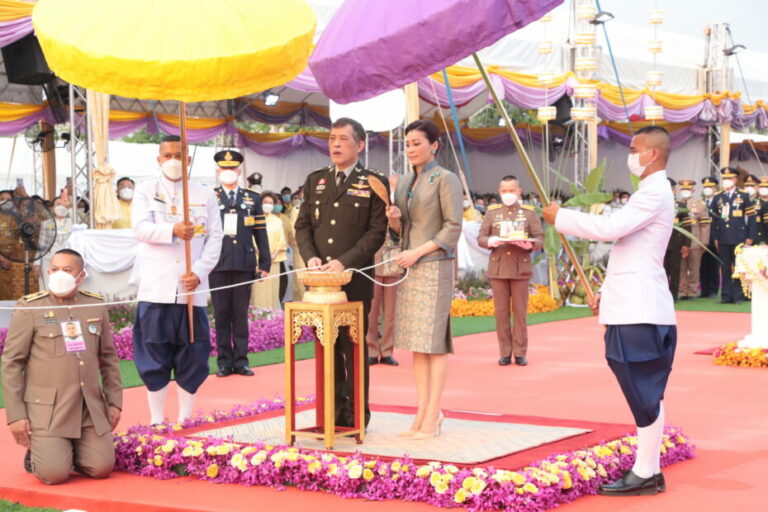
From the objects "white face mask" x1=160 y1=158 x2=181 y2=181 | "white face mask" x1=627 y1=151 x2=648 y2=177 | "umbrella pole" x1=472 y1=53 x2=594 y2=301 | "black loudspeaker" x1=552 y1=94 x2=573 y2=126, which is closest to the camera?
"umbrella pole" x1=472 y1=53 x2=594 y2=301

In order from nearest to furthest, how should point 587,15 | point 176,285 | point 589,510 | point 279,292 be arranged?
point 589,510
point 176,285
point 279,292
point 587,15

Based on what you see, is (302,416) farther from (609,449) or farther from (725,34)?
(725,34)

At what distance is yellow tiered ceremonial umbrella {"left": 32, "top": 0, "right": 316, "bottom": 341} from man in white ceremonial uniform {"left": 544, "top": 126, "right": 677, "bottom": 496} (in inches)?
59.7

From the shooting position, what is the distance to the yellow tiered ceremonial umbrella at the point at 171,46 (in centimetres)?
486

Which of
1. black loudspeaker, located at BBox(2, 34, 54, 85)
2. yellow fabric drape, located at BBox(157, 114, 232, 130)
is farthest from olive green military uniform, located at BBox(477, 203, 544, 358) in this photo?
yellow fabric drape, located at BBox(157, 114, 232, 130)

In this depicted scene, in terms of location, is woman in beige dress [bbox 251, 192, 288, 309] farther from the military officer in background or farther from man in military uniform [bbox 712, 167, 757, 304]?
the military officer in background

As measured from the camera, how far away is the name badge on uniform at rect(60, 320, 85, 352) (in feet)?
17.3

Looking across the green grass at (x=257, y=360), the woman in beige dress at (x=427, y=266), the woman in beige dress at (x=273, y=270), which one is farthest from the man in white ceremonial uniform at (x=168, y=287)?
the woman in beige dress at (x=273, y=270)

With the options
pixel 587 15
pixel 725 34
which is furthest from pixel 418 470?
pixel 725 34

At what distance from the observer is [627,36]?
2408 centimetres

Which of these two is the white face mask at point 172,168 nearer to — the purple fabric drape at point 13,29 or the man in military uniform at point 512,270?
the man in military uniform at point 512,270

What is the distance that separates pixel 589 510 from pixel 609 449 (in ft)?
2.14

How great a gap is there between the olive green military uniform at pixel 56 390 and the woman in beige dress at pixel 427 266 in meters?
1.64

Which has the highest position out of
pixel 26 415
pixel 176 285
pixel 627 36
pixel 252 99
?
pixel 627 36
